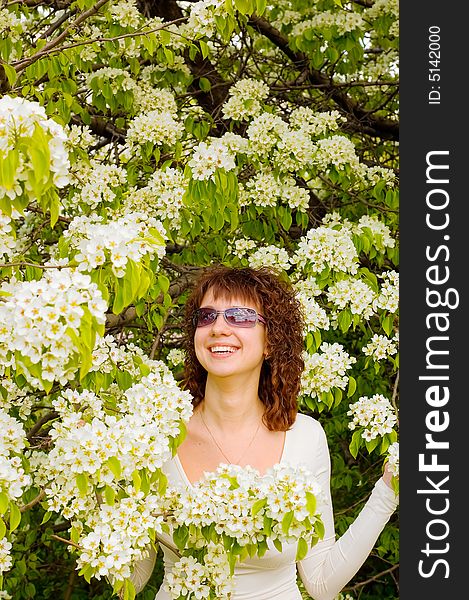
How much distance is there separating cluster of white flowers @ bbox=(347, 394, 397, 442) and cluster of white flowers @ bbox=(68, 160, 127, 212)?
1327 mm

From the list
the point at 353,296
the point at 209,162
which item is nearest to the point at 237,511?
the point at 353,296

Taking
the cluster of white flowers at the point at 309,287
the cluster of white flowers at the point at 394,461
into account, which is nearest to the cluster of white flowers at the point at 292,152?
the cluster of white flowers at the point at 309,287

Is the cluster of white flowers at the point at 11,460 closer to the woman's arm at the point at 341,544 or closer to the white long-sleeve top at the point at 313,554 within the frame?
the white long-sleeve top at the point at 313,554

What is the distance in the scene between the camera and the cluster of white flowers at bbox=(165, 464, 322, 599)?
7.72 ft

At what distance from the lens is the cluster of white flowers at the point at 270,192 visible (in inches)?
150

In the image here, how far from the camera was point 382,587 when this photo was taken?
513 cm

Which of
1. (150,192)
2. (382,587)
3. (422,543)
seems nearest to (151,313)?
(150,192)

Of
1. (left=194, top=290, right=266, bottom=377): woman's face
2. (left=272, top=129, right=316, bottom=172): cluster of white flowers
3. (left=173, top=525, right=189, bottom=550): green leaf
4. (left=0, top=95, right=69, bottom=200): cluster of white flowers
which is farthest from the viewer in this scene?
(left=272, top=129, right=316, bottom=172): cluster of white flowers

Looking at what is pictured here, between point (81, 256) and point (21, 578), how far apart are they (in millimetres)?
2685

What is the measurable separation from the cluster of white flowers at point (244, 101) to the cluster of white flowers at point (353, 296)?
43.8 inches

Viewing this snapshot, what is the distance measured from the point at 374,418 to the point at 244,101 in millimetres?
1715

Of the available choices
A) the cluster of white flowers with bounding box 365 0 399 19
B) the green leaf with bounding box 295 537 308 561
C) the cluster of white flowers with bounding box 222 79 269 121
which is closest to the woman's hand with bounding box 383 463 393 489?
the green leaf with bounding box 295 537 308 561

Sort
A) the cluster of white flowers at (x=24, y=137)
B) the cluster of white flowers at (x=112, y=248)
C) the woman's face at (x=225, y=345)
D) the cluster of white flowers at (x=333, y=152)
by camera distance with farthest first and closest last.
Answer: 1. the cluster of white flowers at (x=333, y=152)
2. the woman's face at (x=225, y=345)
3. the cluster of white flowers at (x=112, y=248)
4. the cluster of white flowers at (x=24, y=137)

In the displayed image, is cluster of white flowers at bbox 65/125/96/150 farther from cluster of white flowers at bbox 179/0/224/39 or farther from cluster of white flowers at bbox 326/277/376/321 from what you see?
cluster of white flowers at bbox 326/277/376/321
